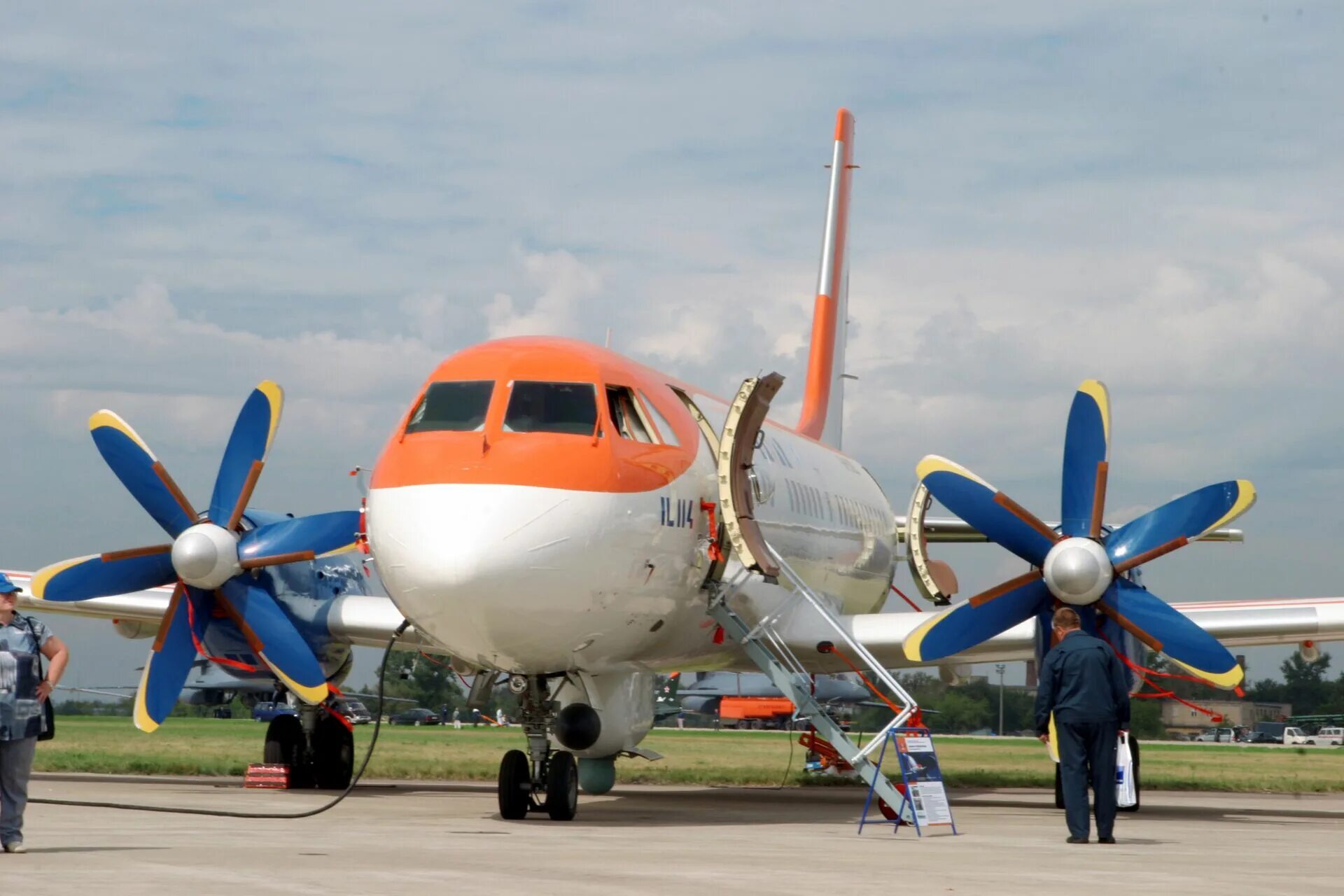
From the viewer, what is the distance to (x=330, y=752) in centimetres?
1970

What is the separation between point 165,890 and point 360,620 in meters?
11.6

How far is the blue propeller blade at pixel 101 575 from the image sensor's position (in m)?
18.4

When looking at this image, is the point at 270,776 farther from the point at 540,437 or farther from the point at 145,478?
the point at 540,437

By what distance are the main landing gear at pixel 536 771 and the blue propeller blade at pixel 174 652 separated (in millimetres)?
5224

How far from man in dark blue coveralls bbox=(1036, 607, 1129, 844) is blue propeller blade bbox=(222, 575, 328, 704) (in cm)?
835

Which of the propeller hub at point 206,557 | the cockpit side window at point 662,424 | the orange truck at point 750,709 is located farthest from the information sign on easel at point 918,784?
the orange truck at point 750,709

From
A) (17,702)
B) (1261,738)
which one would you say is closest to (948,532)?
(17,702)

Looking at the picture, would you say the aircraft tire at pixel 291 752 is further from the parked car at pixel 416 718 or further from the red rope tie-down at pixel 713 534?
the parked car at pixel 416 718

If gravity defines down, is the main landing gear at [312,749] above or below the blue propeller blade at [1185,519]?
below

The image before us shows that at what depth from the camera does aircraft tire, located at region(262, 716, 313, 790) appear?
776 inches

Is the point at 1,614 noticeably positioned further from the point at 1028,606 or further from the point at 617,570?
the point at 1028,606

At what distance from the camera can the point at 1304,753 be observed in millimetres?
51625

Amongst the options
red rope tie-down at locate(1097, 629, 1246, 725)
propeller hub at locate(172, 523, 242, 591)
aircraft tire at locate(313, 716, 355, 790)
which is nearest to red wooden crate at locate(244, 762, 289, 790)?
aircraft tire at locate(313, 716, 355, 790)

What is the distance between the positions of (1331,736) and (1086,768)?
74.0m
